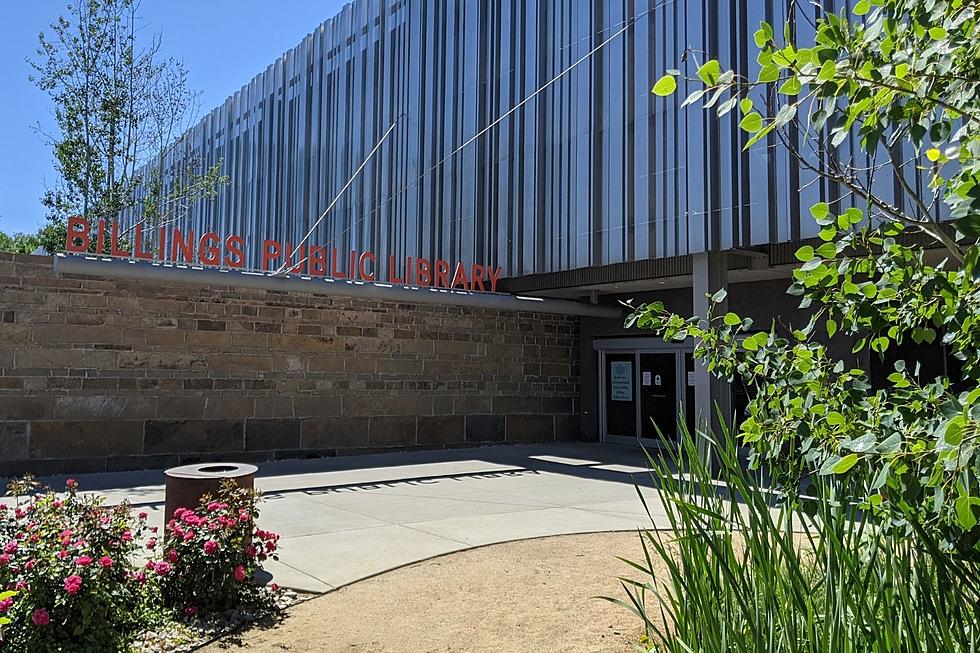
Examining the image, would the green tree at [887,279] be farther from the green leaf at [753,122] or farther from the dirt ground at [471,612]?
the dirt ground at [471,612]

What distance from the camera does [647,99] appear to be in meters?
13.9

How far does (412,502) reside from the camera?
32.1 ft

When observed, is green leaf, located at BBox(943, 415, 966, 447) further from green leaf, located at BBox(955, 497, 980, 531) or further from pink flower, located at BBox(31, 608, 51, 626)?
pink flower, located at BBox(31, 608, 51, 626)

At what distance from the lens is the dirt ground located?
4.62 m

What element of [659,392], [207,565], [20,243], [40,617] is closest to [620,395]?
[659,392]

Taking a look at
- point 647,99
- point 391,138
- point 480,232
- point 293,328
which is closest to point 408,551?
point 293,328

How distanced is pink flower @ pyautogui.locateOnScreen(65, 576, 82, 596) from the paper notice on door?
14.1 m

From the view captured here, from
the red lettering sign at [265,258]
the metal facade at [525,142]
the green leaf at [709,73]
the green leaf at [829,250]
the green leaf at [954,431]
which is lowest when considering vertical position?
the green leaf at [954,431]

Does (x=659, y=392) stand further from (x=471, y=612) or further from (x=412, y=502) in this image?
(x=471, y=612)

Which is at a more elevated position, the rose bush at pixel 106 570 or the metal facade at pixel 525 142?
the metal facade at pixel 525 142

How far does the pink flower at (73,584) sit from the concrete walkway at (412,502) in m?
1.93

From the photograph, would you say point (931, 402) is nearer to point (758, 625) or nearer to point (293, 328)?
point (758, 625)

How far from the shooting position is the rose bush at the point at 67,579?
400 centimetres

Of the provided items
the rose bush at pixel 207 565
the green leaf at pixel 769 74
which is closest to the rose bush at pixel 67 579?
the rose bush at pixel 207 565
